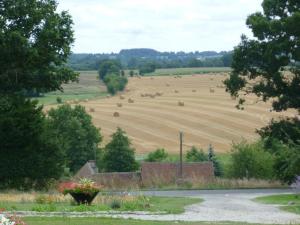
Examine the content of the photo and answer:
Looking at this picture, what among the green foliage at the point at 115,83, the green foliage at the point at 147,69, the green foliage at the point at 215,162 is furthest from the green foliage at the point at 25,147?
the green foliage at the point at 147,69

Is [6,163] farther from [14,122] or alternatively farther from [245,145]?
[245,145]

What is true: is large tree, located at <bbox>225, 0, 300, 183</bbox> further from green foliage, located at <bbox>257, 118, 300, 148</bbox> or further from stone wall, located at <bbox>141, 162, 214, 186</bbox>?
stone wall, located at <bbox>141, 162, 214, 186</bbox>

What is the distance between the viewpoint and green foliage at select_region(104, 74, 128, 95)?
367 ft

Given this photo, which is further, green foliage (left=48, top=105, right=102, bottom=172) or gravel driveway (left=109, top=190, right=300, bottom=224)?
green foliage (left=48, top=105, right=102, bottom=172)

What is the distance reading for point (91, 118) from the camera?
85125 millimetres

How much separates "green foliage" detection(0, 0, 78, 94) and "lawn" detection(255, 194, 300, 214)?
17959 millimetres

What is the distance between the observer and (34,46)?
4591 cm

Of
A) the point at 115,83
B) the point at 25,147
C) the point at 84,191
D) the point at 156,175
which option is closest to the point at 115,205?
the point at 84,191

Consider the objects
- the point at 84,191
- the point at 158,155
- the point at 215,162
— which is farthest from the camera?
the point at 158,155

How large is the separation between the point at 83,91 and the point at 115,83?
241 inches

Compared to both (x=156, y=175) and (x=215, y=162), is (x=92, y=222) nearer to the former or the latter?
(x=156, y=175)

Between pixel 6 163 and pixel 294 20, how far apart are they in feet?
65.1

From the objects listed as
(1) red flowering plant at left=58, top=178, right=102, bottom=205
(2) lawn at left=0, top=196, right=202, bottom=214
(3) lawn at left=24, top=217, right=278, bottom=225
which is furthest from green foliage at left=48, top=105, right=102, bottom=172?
(3) lawn at left=24, top=217, right=278, bottom=225

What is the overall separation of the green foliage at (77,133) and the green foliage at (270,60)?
111 ft
